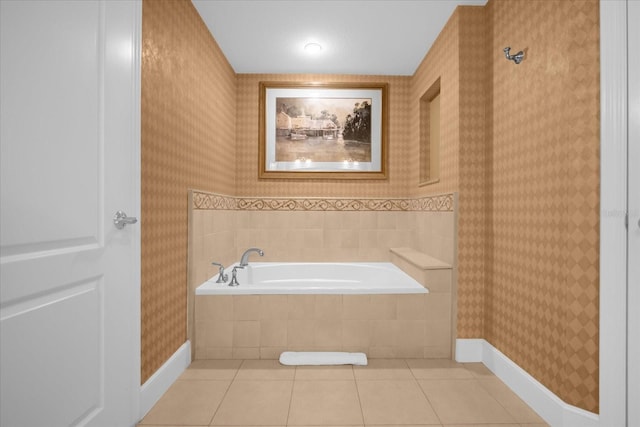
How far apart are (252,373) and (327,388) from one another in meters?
0.50

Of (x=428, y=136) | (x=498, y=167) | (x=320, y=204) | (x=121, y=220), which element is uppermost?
(x=428, y=136)

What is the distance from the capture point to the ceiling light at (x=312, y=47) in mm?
2775

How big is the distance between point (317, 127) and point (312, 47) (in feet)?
2.52

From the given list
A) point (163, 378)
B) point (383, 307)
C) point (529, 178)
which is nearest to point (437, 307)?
point (383, 307)

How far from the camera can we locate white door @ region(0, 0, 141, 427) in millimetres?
911

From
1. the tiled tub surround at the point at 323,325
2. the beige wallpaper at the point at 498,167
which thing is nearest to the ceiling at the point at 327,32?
the beige wallpaper at the point at 498,167

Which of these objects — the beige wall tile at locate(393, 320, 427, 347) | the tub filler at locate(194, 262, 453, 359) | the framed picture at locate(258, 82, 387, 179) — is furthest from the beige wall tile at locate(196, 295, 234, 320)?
the framed picture at locate(258, 82, 387, 179)

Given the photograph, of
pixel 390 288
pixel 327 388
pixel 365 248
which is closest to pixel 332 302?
pixel 390 288

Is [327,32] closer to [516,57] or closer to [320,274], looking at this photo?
[516,57]

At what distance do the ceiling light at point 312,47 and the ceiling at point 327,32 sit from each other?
36 millimetres
